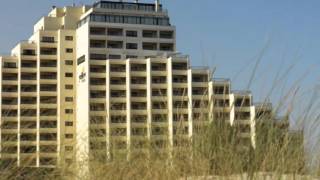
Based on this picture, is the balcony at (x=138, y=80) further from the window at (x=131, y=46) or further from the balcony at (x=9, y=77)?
the balcony at (x=9, y=77)

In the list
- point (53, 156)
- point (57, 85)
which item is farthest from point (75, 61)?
point (53, 156)

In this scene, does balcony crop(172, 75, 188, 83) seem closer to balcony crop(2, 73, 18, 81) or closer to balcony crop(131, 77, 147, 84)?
balcony crop(131, 77, 147, 84)

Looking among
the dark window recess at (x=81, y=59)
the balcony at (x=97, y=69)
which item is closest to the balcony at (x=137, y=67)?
the balcony at (x=97, y=69)

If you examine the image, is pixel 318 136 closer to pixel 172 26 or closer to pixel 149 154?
pixel 149 154

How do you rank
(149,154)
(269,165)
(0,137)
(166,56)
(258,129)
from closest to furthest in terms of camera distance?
(269,165) < (258,129) < (0,137) < (149,154) < (166,56)

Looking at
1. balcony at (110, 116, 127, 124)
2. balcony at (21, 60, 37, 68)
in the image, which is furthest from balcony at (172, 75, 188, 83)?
balcony at (110, 116, 127, 124)

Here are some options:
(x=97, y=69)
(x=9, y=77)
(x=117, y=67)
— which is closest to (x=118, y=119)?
(x=117, y=67)

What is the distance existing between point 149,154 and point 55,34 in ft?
303

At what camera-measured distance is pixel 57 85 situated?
96.7m

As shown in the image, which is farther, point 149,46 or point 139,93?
point 149,46

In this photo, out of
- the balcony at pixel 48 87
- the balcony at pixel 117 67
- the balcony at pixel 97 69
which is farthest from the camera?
the balcony at pixel 48 87

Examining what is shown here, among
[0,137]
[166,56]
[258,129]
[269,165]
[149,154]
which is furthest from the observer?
[166,56]

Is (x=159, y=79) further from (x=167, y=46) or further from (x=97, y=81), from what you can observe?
(x=97, y=81)

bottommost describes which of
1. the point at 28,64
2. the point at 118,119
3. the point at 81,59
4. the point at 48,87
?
the point at 118,119
